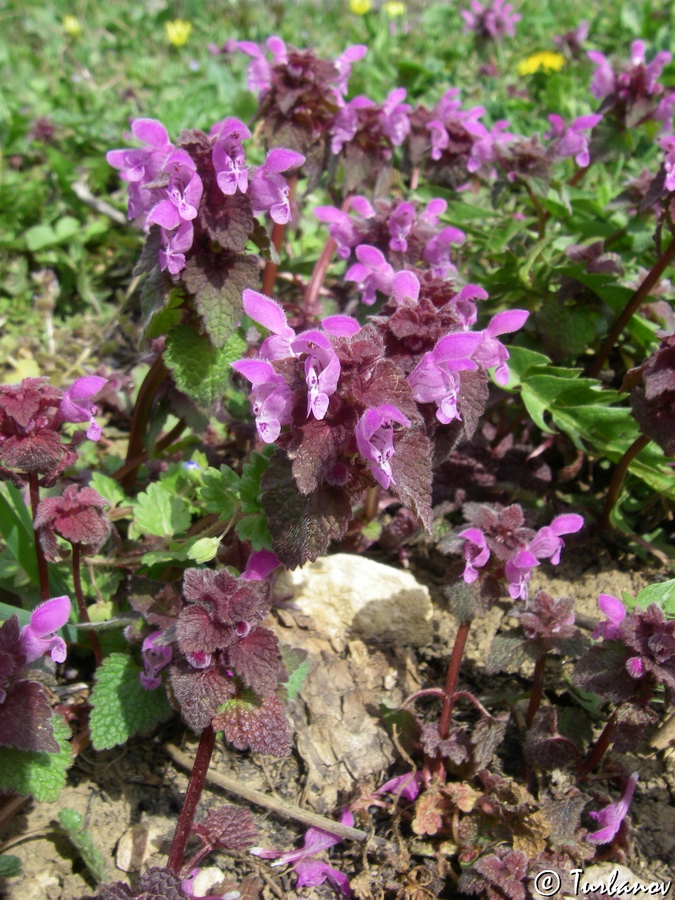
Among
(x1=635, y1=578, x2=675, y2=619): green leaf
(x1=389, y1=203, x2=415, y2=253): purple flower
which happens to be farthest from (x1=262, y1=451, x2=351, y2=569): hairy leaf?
(x1=389, y1=203, x2=415, y2=253): purple flower

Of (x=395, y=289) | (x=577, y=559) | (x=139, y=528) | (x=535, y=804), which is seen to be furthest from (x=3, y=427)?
(x=577, y=559)

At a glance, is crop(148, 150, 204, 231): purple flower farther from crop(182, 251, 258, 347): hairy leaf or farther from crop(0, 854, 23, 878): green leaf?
crop(0, 854, 23, 878): green leaf

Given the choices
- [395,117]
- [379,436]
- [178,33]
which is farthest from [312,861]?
[178,33]

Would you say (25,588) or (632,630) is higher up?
(632,630)

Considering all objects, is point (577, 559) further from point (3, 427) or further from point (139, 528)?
point (3, 427)

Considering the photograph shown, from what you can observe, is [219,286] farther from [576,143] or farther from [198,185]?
[576,143]

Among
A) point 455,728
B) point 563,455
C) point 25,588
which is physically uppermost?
point 563,455
